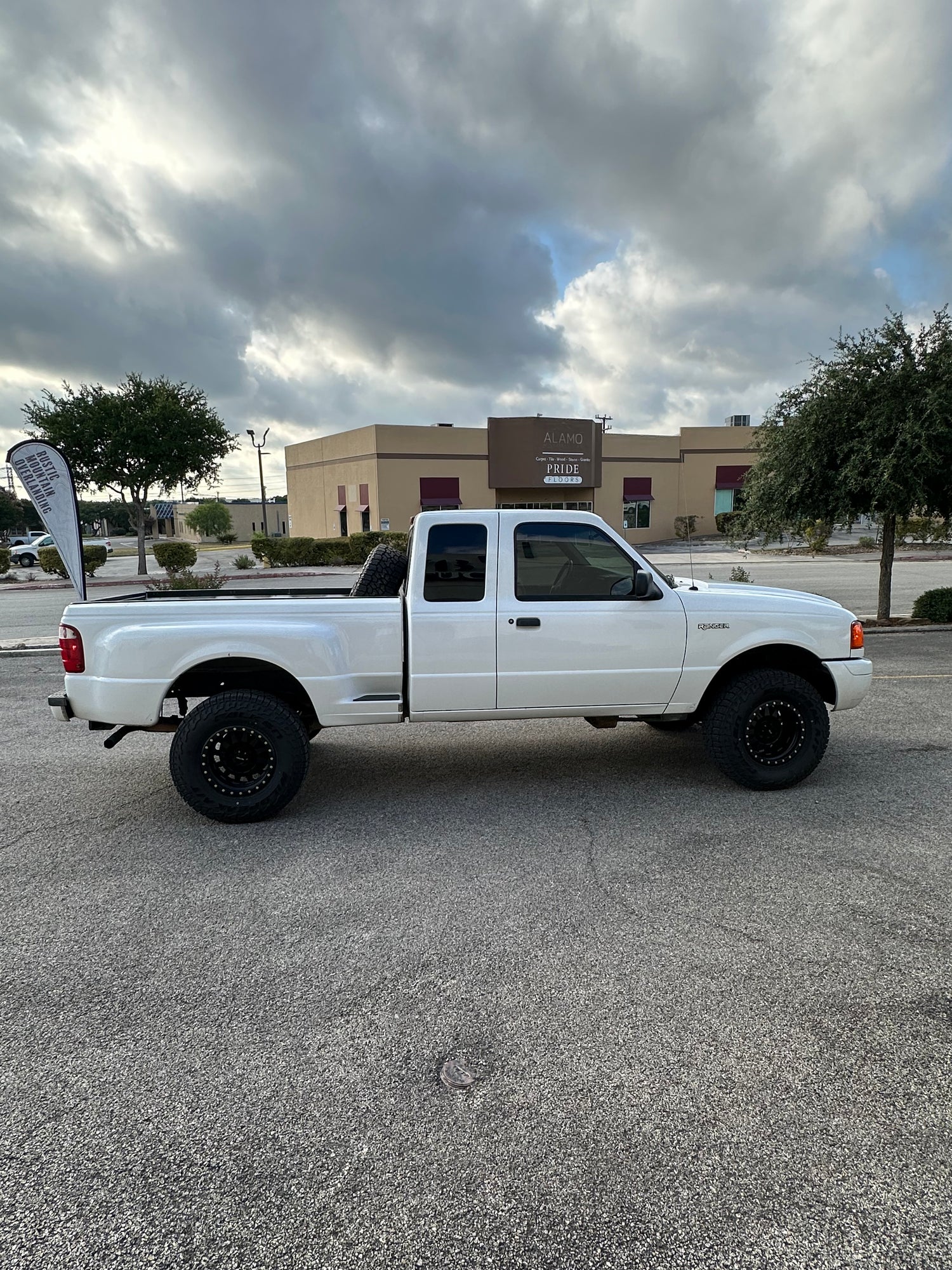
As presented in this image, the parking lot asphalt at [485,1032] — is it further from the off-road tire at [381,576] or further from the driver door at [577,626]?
the off-road tire at [381,576]

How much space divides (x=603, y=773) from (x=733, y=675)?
4.08ft

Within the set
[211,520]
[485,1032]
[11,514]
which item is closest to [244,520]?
[211,520]

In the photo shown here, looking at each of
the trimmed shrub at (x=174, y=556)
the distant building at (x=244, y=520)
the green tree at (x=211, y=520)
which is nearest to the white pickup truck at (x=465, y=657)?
the trimmed shrub at (x=174, y=556)

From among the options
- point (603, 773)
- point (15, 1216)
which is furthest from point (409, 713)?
point (15, 1216)

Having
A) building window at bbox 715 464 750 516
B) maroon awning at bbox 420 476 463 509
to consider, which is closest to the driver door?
maroon awning at bbox 420 476 463 509

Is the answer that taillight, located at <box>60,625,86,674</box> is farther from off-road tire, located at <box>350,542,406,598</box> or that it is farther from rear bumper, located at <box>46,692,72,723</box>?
off-road tire, located at <box>350,542,406,598</box>

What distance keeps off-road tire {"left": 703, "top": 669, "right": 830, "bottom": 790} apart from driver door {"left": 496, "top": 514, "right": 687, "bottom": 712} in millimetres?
421

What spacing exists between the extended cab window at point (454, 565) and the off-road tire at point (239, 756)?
130cm

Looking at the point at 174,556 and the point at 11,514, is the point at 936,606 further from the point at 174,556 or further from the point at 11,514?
the point at 11,514

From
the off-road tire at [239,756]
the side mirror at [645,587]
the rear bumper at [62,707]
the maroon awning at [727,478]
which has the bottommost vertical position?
the off-road tire at [239,756]

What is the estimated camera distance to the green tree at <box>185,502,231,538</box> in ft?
292

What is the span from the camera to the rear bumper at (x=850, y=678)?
17.2 ft

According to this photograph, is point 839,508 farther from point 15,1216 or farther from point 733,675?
point 15,1216

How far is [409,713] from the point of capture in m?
4.98
